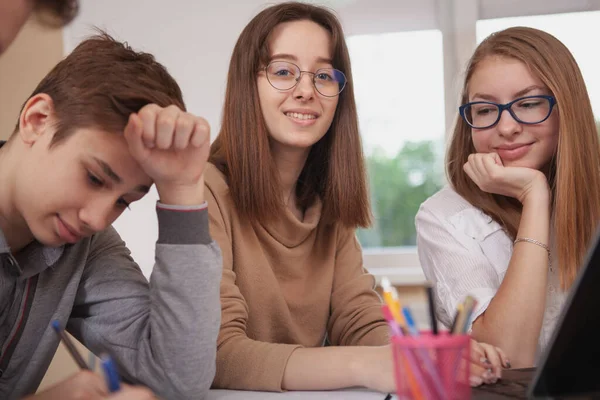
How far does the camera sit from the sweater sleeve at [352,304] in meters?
1.42

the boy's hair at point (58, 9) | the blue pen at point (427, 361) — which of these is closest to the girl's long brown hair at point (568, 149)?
the blue pen at point (427, 361)

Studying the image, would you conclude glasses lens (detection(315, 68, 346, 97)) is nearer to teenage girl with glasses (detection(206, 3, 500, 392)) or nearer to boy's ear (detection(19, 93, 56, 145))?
teenage girl with glasses (detection(206, 3, 500, 392))

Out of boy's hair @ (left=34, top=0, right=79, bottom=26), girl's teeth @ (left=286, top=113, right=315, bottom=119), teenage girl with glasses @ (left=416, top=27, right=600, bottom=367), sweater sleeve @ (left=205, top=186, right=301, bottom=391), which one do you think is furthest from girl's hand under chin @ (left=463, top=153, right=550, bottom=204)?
boy's hair @ (left=34, top=0, right=79, bottom=26)

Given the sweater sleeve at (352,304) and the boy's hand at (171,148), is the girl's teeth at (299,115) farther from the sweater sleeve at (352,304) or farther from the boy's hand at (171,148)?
the boy's hand at (171,148)

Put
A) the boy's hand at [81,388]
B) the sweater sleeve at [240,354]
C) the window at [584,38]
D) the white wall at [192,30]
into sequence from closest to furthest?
1. the boy's hand at [81,388]
2. the sweater sleeve at [240,354]
3. the window at [584,38]
4. the white wall at [192,30]

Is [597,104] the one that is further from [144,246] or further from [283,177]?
[144,246]

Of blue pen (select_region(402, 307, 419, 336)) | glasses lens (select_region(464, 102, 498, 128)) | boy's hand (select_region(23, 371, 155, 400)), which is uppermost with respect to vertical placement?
glasses lens (select_region(464, 102, 498, 128))

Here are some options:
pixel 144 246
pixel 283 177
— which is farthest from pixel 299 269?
pixel 144 246

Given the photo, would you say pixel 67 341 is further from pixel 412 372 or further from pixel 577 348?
pixel 577 348

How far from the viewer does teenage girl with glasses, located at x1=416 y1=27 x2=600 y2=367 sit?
1465 mm

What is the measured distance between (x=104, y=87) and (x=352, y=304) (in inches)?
29.4

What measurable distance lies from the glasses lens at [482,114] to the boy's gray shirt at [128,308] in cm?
77

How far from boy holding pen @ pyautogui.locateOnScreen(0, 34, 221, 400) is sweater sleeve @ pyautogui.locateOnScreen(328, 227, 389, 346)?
450 millimetres

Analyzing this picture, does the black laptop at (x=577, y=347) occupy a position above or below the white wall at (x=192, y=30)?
below
